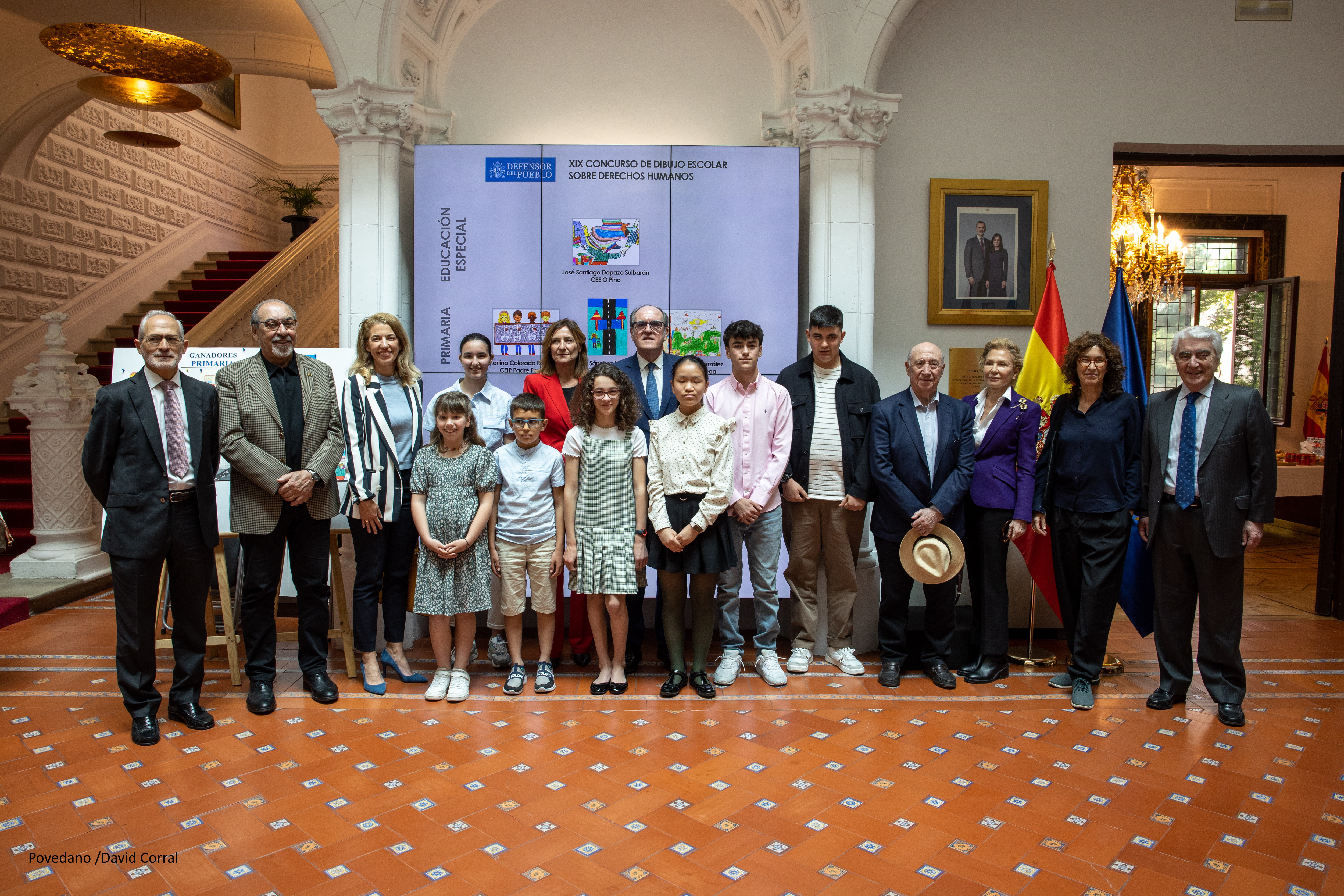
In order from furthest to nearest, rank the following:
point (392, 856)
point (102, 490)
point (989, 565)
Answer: point (989, 565) → point (102, 490) → point (392, 856)

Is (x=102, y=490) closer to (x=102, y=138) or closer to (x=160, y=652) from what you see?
(x=160, y=652)

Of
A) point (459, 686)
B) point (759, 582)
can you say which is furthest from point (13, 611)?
point (759, 582)

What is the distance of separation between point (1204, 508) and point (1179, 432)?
35 cm

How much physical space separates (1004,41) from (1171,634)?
3674 mm

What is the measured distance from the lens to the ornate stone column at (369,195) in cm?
500

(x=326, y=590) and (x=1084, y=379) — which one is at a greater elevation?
(x=1084, y=379)

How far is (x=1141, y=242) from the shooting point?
8.55 metres

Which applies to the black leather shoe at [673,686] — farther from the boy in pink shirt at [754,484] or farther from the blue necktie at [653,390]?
the blue necktie at [653,390]

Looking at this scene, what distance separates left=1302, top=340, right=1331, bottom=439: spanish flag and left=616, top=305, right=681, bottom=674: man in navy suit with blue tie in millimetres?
7920

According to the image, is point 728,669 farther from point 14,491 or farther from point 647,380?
point 14,491

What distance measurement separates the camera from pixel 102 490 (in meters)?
3.45

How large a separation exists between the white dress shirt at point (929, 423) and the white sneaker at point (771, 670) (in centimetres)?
114

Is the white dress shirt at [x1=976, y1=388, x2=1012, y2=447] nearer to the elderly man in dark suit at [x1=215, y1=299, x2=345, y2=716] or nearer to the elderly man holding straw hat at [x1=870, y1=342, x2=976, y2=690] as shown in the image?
the elderly man holding straw hat at [x1=870, y1=342, x2=976, y2=690]

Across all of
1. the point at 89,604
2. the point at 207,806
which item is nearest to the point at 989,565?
the point at 207,806
